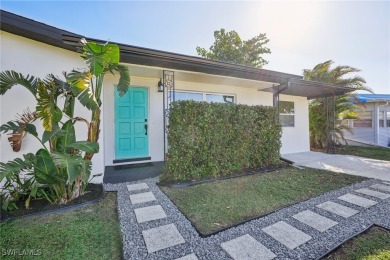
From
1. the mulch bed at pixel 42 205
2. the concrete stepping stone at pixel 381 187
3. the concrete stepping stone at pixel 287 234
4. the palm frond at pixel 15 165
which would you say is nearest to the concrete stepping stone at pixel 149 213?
the mulch bed at pixel 42 205

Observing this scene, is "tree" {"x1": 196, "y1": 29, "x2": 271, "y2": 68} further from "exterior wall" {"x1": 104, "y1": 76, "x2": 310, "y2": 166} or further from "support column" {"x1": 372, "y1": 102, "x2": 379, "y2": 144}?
"exterior wall" {"x1": 104, "y1": 76, "x2": 310, "y2": 166}

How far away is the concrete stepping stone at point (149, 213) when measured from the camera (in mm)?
2645

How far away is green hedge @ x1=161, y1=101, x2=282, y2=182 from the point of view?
4191 mm

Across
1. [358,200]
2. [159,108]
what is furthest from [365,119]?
[159,108]

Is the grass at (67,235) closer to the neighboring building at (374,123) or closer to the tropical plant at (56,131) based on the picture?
the tropical plant at (56,131)

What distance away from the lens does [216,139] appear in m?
4.55

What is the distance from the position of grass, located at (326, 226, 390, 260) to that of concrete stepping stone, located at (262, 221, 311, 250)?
31cm

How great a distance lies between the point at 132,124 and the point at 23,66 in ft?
9.26

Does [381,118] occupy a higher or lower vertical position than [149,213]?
higher

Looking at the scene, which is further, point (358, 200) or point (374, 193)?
point (374, 193)

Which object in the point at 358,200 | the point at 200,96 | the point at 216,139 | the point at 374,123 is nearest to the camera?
the point at 358,200

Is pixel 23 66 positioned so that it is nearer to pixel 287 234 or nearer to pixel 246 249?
pixel 246 249

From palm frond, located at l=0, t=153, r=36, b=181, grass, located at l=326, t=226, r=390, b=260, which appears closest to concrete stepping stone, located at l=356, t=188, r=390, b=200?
grass, located at l=326, t=226, r=390, b=260

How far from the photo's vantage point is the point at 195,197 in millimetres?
3404
